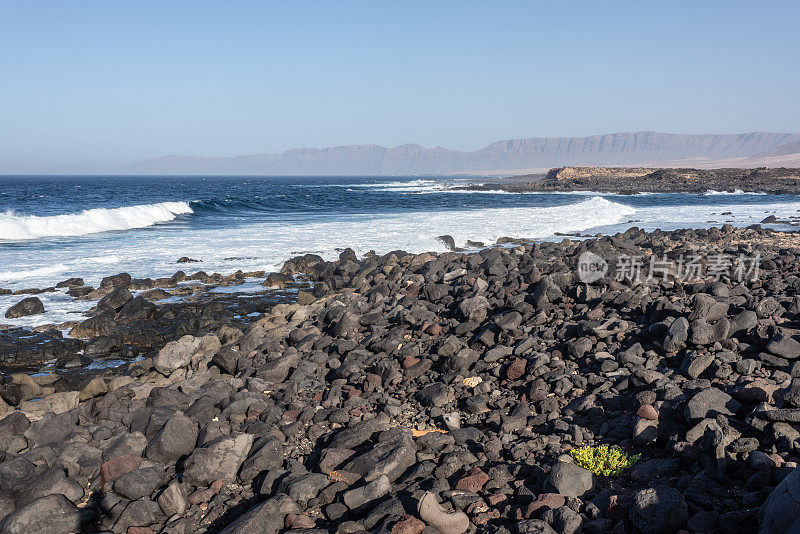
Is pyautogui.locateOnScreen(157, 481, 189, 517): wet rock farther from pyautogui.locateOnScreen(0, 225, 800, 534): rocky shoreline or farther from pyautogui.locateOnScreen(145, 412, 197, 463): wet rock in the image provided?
pyautogui.locateOnScreen(145, 412, 197, 463): wet rock

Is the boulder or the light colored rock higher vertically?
the boulder

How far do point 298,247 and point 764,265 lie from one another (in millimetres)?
15248

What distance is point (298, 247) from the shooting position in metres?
21.4

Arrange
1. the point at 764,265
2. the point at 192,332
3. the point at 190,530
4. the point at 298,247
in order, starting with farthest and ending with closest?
the point at 298,247 → the point at 192,332 → the point at 764,265 → the point at 190,530

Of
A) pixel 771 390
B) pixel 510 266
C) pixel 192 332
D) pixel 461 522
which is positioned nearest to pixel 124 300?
pixel 192 332

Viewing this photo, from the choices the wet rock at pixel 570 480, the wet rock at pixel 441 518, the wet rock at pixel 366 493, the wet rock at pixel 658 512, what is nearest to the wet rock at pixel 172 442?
the wet rock at pixel 366 493

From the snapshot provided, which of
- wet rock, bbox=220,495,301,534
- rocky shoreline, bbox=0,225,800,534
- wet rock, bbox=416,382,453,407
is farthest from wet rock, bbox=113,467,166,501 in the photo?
wet rock, bbox=416,382,453,407

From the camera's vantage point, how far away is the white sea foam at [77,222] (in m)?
26.8

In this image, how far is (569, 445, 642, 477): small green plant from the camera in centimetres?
443

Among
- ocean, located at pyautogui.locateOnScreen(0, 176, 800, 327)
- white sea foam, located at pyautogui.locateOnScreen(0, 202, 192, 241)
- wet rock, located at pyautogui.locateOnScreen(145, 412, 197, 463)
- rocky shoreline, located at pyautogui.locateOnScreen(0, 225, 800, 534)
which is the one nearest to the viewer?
rocky shoreline, located at pyautogui.locateOnScreen(0, 225, 800, 534)

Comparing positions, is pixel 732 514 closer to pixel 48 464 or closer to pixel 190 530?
pixel 190 530

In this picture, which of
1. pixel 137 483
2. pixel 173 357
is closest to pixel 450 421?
pixel 137 483

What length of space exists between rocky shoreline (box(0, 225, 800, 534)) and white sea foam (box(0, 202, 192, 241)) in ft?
71.9

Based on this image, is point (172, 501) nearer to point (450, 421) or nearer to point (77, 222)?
point (450, 421)
